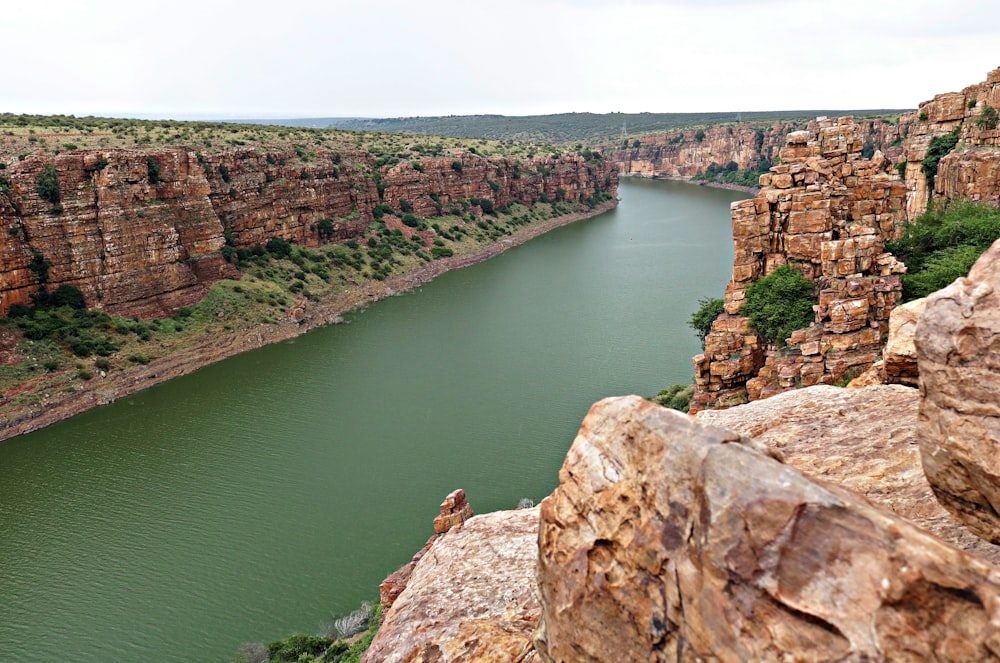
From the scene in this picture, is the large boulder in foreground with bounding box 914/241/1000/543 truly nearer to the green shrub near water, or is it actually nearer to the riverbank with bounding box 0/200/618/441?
the riverbank with bounding box 0/200/618/441

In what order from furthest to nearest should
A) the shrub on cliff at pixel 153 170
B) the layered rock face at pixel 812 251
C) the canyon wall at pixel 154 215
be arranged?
1. the shrub on cliff at pixel 153 170
2. the canyon wall at pixel 154 215
3. the layered rock face at pixel 812 251

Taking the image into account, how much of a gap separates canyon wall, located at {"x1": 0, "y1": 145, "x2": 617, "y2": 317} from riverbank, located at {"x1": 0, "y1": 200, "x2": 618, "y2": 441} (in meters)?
4.06

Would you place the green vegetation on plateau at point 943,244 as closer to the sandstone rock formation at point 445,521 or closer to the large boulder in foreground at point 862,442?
the large boulder in foreground at point 862,442

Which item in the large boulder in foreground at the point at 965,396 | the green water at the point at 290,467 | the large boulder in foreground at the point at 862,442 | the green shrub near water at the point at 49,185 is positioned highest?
the large boulder in foreground at the point at 965,396

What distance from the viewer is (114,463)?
2903 cm

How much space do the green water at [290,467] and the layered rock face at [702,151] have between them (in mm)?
86332

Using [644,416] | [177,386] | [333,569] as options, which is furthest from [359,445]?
[644,416]

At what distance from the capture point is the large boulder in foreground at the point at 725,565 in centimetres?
381

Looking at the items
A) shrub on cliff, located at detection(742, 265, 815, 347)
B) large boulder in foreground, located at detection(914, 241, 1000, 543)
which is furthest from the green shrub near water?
large boulder in foreground, located at detection(914, 241, 1000, 543)

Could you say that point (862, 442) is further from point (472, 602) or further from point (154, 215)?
point (154, 215)

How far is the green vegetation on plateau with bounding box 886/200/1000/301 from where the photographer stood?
18484mm

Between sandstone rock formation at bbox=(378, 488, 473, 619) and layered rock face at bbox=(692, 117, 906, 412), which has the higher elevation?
layered rock face at bbox=(692, 117, 906, 412)

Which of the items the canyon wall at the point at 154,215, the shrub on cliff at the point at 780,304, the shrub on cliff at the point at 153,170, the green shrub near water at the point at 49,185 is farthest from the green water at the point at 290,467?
the shrub on cliff at the point at 153,170

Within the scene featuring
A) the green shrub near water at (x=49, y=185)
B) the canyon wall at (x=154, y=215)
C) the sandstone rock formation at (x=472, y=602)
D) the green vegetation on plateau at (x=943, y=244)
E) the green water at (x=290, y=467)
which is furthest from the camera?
the green shrub near water at (x=49, y=185)
